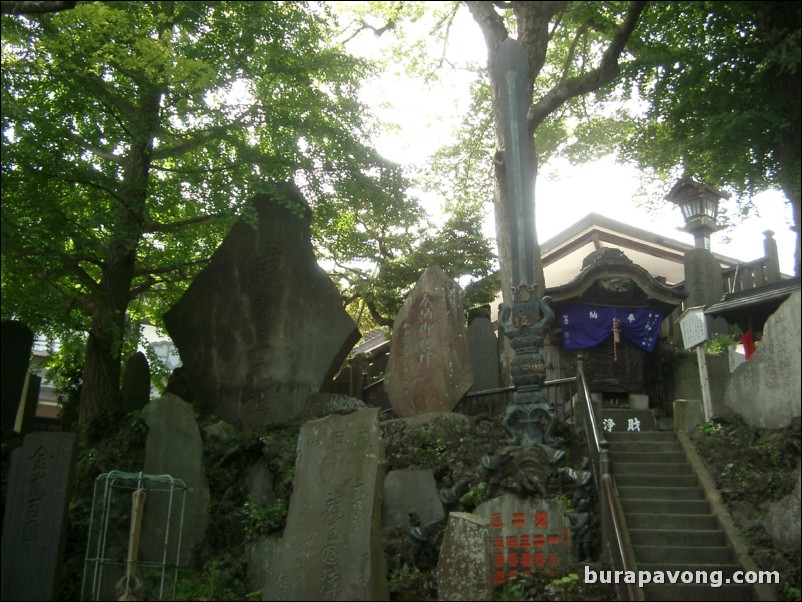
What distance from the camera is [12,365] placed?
1173 cm

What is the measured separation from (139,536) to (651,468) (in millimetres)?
6986

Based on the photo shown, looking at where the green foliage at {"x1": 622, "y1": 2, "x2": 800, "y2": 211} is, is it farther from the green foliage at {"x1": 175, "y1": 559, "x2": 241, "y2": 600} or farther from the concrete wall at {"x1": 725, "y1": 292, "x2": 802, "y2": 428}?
the green foliage at {"x1": 175, "y1": 559, "x2": 241, "y2": 600}

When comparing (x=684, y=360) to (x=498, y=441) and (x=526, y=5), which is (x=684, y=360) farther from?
(x=526, y=5)

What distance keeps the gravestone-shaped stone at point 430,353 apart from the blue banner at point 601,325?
205 inches

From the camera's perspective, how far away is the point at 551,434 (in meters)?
10.8

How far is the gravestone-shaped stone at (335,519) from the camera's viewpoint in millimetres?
7223

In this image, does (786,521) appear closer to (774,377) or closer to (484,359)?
(774,377)

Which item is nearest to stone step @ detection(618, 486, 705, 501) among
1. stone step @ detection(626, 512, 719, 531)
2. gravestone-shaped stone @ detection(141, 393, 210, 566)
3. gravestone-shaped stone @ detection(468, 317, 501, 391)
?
stone step @ detection(626, 512, 719, 531)

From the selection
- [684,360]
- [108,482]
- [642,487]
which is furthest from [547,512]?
[684,360]

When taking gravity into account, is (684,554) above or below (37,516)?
below

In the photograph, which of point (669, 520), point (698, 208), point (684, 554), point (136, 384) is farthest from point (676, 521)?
point (698, 208)

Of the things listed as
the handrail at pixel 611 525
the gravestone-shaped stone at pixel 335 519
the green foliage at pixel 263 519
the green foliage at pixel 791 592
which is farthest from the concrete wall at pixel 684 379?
the gravestone-shaped stone at pixel 335 519

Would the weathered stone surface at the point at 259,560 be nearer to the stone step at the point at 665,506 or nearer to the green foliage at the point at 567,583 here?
the green foliage at the point at 567,583

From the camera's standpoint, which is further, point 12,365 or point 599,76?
point 599,76
